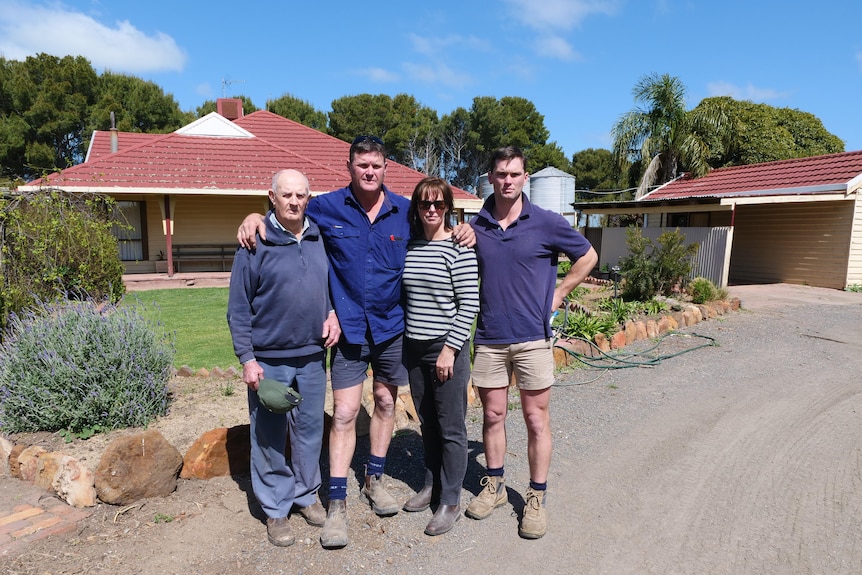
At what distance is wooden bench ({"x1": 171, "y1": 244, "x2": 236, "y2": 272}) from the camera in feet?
50.4

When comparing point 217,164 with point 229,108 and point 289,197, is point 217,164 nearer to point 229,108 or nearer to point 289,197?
point 229,108

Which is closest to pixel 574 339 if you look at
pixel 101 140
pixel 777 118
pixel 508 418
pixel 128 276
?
pixel 508 418

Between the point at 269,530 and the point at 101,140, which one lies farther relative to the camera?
the point at 101,140

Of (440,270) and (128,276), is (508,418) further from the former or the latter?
(128,276)

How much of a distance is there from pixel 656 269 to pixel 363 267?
8.23 meters

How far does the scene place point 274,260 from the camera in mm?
2828

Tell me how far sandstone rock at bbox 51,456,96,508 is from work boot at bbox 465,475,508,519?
211cm

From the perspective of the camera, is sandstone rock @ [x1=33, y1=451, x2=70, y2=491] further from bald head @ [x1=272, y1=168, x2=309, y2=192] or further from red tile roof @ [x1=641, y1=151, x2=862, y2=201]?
red tile roof @ [x1=641, y1=151, x2=862, y2=201]

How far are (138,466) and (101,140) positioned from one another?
59.0ft

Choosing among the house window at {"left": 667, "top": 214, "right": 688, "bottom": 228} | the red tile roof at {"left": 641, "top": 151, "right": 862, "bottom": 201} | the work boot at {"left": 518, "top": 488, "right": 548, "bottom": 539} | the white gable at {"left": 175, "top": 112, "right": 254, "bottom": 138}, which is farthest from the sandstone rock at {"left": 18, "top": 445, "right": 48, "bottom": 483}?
the house window at {"left": 667, "top": 214, "right": 688, "bottom": 228}

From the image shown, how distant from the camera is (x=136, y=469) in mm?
3223

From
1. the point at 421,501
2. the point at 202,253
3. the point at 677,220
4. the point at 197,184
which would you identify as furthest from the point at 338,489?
the point at 677,220

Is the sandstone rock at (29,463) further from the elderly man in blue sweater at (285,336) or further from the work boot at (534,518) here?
the work boot at (534,518)

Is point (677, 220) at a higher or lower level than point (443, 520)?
higher
